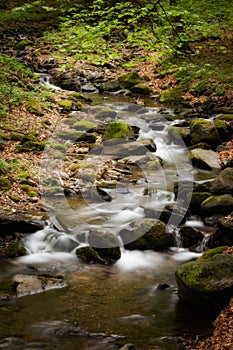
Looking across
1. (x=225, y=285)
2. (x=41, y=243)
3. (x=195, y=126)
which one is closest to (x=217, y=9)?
(x=195, y=126)

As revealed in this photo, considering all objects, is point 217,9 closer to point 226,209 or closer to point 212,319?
point 226,209

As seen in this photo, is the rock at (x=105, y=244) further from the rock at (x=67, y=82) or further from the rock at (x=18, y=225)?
the rock at (x=67, y=82)

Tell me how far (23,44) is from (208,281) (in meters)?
19.4

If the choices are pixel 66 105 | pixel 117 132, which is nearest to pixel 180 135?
pixel 117 132

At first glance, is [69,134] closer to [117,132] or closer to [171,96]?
[117,132]

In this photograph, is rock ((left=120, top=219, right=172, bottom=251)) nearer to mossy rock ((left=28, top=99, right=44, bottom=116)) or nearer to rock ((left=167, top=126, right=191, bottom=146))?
rock ((left=167, top=126, right=191, bottom=146))

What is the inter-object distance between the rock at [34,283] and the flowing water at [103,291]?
0.11 m

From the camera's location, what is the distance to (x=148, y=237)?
24.9ft

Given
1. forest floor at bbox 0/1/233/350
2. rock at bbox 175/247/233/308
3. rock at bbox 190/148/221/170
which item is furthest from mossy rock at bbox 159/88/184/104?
rock at bbox 175/247/233/308

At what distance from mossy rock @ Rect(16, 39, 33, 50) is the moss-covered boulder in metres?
12.4

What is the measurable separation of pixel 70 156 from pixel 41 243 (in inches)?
171

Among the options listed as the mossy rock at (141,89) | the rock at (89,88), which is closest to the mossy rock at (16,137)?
the rock at (89,88)

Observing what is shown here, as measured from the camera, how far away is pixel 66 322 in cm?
516

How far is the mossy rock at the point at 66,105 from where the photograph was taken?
583 inches
